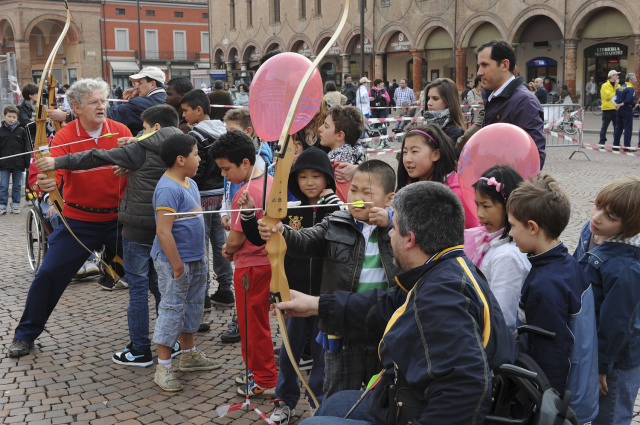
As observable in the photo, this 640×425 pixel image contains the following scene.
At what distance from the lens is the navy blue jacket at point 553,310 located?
2654mm

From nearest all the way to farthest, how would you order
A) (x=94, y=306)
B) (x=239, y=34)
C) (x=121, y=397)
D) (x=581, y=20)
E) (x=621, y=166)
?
(x=121, y=397)
(x=94, y=306)
(x=621, y=166)
(x=581, y=20)
(x=239, y=34)

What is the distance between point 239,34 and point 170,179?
4612 cm

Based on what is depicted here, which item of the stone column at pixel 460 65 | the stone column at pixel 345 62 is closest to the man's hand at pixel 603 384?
the stone column at pixel 460 65

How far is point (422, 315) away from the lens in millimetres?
2215

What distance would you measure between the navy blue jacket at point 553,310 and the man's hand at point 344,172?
1.92m

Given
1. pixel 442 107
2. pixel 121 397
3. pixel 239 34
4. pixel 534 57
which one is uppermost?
pixel 239 34

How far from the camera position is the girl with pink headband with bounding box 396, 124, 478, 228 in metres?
3.80

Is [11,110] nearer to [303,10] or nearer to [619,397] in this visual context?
[619,397]

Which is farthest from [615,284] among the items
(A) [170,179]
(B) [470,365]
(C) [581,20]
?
(C) [581,20]

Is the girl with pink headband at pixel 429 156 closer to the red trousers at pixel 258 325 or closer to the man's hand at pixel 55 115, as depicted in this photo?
the red trousers at pixel 258 325

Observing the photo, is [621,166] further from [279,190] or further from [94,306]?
[279,190]

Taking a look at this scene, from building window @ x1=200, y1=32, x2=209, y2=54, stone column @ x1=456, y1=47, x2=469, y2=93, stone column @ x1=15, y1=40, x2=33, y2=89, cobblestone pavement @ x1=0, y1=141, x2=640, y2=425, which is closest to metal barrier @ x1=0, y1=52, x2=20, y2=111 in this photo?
cobblestone pavement @ x1=0, y1=141, x2=640, y2=425

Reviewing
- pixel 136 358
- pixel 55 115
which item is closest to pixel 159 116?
pixel 55 115

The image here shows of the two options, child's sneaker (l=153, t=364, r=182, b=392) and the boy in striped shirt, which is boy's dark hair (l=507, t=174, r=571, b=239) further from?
child's sneaker (l=153, t=364, r=182, b=392)
